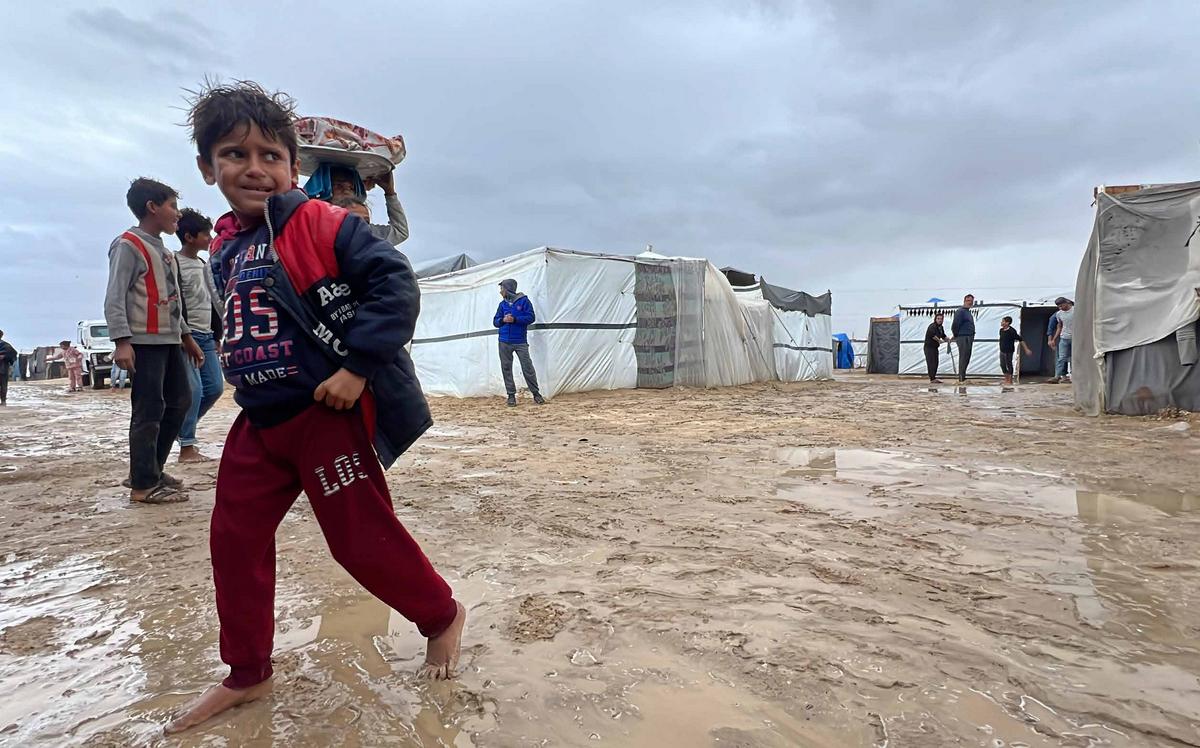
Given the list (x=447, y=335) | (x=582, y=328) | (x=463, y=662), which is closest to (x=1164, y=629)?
(x=463, y=662)

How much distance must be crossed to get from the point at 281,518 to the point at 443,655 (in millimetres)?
485

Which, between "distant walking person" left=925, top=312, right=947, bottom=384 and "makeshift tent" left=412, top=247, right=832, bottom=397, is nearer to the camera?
"makeshift tent" left=412, top=247, right=832, bottom=397

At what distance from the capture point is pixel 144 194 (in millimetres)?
3189

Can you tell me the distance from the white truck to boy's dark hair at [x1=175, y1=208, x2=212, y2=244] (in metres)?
17.3

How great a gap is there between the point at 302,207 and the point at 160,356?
241cm

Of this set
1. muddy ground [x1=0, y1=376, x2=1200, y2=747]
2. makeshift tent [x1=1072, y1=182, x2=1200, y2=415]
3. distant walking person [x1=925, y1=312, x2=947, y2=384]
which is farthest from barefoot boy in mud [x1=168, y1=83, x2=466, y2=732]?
distant walking person [x1=925, y1=312, x2=947, y2=384]

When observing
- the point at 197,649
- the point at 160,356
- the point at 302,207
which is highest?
the point at 302,207

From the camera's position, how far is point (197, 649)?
1.62 m

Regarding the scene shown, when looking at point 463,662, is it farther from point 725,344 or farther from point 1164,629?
point 725,344

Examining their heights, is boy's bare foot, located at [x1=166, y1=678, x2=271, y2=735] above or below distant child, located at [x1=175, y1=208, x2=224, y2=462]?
below

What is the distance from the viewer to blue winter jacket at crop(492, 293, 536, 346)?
9078 mm

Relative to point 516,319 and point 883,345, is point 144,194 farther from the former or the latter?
point 883,345

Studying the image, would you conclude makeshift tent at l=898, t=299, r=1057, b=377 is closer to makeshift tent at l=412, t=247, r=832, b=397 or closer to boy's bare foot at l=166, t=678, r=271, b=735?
makeshift tent at l=412, t=247, r=832, b=397

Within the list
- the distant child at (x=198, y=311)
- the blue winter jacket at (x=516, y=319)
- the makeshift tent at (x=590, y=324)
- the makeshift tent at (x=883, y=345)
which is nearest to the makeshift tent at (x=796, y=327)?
the makeshift tent at (x=590, y=324)
